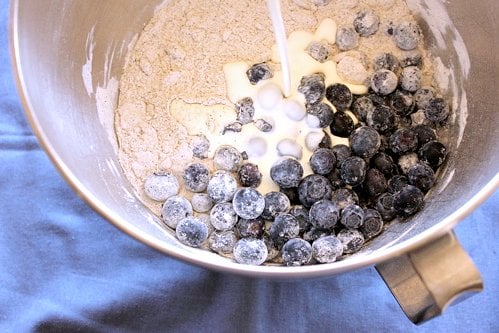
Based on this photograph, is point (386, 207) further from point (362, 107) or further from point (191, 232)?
point (191, 232)

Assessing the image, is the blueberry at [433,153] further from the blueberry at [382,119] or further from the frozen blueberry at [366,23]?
the frozen blueberry at [366,23]

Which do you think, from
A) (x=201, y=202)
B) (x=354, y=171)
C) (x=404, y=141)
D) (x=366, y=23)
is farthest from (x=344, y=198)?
(x=366, y=23)

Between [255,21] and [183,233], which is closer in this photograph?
[183,233]

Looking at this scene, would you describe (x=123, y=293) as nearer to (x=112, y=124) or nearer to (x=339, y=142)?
(x=112, y=124)

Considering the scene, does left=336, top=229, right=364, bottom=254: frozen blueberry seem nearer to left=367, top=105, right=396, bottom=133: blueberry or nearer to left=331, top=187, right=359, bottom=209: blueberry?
left=331, top=187, right=359, bottom=209: blueberry

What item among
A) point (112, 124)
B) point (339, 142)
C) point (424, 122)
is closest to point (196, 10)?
point (112, 124)

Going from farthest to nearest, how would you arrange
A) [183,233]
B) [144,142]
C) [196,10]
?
1. [196,10]
2. [144,142]
3. [183,233]
